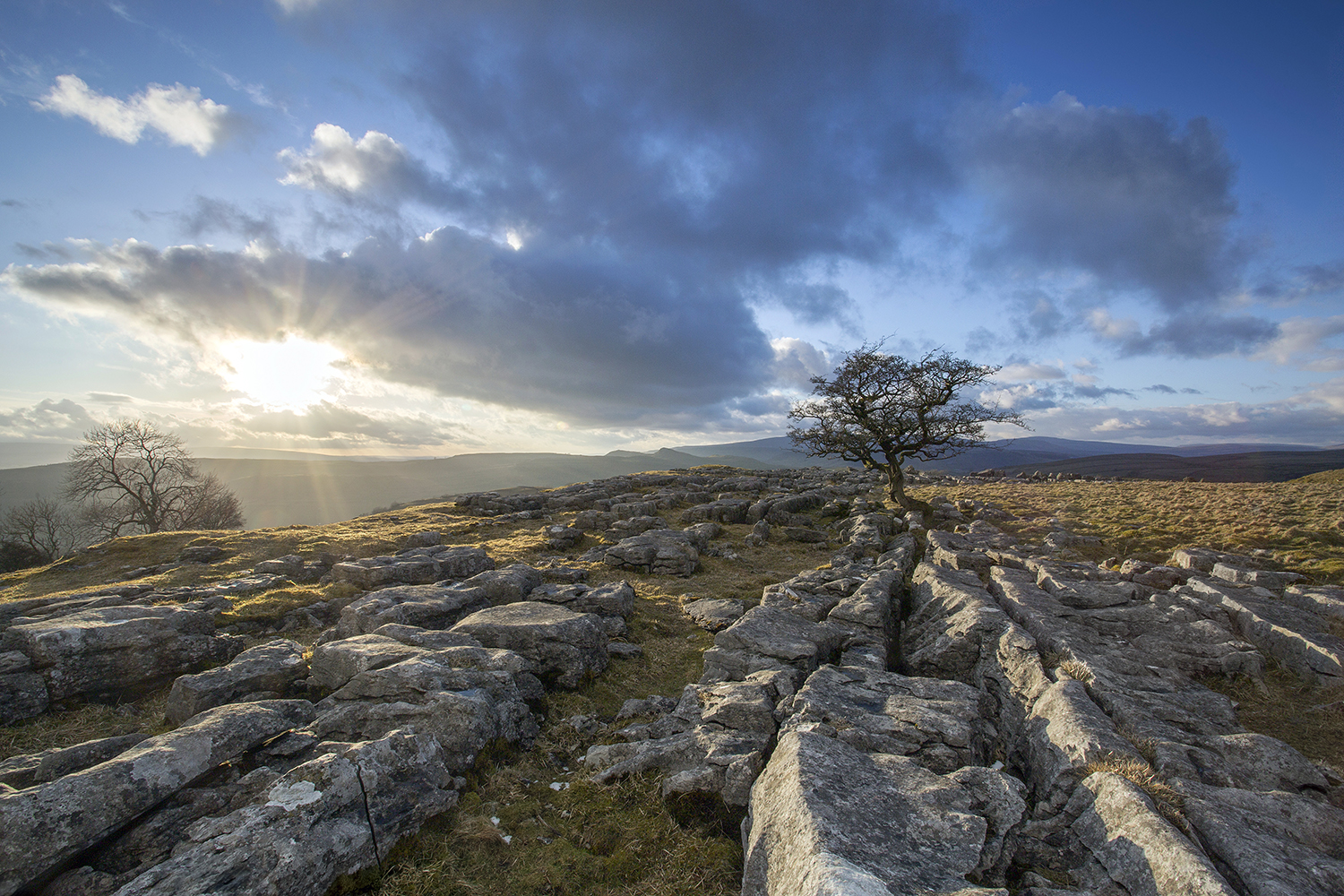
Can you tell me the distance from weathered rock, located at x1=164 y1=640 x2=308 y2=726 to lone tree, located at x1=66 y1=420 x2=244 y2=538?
71125 mm

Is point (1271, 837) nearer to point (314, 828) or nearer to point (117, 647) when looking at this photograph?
point (314, 828)

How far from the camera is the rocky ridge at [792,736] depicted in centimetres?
646

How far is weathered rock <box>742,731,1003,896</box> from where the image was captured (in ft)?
18.7

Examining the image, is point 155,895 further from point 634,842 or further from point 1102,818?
point 1102,818

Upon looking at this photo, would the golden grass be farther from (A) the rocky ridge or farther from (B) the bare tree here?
(B) the bare tree

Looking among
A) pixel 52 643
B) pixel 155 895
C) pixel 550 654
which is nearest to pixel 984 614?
pixel 550 654

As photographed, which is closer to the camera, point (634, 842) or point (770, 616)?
point (634, 842)

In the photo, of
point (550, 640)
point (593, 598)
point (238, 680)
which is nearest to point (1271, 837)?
point (550, 640)

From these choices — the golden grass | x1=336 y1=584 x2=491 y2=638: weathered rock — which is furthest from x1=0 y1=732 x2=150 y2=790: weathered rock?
the golden grass

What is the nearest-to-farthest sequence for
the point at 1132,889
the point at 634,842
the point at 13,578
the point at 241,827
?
the point at 1132,889 → the point at 241,827 → the point at 634,842 → the point at 13,578

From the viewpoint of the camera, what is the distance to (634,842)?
8.41 m

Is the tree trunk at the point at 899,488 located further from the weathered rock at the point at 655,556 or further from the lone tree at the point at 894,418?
the weathered rock at the point at 655,556

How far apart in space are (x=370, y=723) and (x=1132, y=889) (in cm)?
1284

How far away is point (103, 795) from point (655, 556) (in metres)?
22.8
